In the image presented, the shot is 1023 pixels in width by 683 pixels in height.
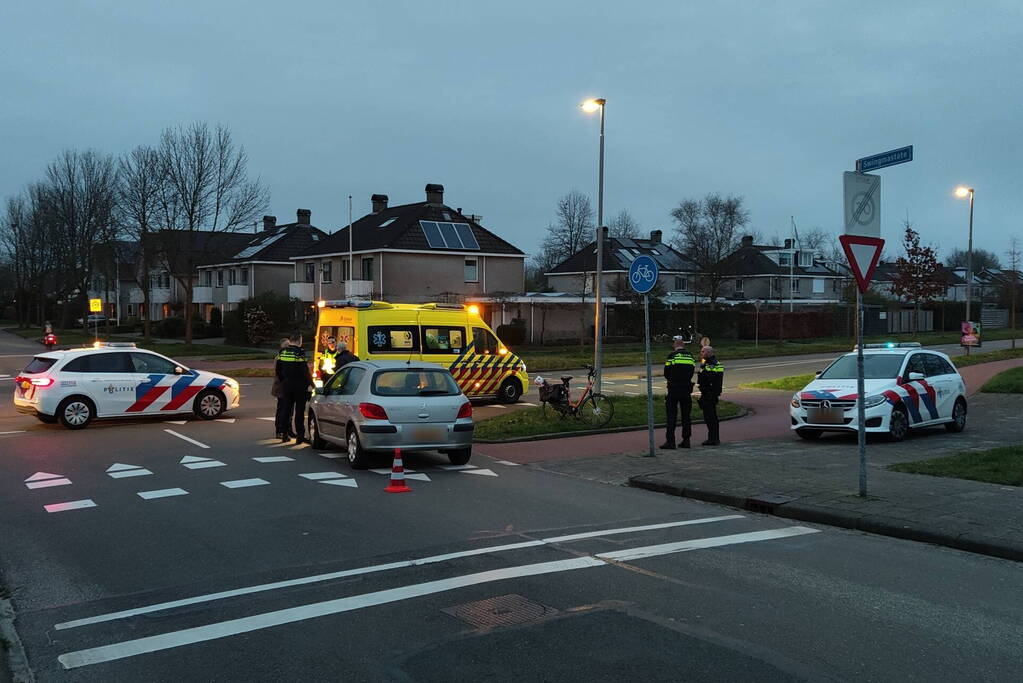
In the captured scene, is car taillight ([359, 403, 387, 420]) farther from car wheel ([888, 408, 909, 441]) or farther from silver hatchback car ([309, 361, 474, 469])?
car wheel ([888, 408, 909, 441])

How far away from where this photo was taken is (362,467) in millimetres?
11711

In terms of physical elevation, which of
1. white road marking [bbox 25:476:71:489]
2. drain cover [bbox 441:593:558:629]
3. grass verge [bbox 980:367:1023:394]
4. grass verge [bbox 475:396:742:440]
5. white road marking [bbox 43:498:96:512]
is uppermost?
grass verge [bbox 980:367:1023:394]

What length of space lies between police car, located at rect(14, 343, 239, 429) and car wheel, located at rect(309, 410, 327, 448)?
187 inches

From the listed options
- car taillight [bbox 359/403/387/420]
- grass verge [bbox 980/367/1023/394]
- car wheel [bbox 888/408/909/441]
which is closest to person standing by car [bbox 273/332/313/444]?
car taillight [bbox 359/403/387/420]

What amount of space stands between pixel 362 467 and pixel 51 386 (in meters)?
7.38

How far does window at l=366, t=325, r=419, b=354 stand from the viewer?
18781mm

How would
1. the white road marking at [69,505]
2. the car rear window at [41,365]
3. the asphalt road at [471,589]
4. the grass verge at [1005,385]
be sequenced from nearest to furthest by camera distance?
the asphalt road at [471,589]
the white road marking at [69,505]
the car rear window at [41,365]
the grass verge at [1005,385]

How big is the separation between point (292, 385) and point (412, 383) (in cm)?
325

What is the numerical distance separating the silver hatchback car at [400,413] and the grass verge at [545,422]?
2.75 meters

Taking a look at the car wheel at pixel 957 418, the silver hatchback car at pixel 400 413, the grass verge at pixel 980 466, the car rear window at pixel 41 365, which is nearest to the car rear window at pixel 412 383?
the silver hatchback car at pixel 400 413

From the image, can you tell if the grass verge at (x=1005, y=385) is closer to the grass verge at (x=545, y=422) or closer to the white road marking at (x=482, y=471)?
the grass verge at (x=545, y=422)

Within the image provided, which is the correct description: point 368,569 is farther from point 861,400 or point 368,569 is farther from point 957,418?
point 957,418

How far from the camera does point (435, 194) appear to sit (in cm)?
5353

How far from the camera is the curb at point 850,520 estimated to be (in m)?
7.32
